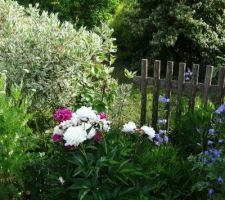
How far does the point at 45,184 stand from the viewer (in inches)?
157

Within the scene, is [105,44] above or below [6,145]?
above

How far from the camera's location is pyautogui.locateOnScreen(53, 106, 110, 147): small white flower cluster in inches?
130

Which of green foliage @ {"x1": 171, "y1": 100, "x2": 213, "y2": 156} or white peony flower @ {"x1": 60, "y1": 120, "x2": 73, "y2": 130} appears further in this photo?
green foliage @ {"x1": 171, "y1": 100, "x2": 213, "y2": 156}

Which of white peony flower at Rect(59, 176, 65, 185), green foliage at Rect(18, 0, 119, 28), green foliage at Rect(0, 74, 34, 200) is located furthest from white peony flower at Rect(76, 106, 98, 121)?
green foliage at Rect(18, 0, 119, 28)

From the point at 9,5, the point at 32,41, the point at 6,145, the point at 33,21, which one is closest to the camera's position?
the point at 6,145

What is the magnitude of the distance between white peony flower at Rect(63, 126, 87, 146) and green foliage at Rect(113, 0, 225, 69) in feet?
17.5

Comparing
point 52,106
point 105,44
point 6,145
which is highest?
point 105,44

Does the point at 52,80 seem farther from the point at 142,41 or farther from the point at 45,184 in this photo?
the point at 142,41

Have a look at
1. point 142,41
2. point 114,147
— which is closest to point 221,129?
point 114,147

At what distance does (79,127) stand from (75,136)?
0.38ft

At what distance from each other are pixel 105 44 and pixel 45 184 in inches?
100

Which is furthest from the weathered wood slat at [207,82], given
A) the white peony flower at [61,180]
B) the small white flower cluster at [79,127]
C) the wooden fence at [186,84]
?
the white peony flower at [61,180]

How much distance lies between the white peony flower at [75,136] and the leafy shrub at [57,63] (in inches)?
86.1

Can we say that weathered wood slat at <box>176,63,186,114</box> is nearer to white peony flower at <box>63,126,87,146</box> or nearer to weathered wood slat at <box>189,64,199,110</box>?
weathered wood slat at <box>189,64,199,110</box>
